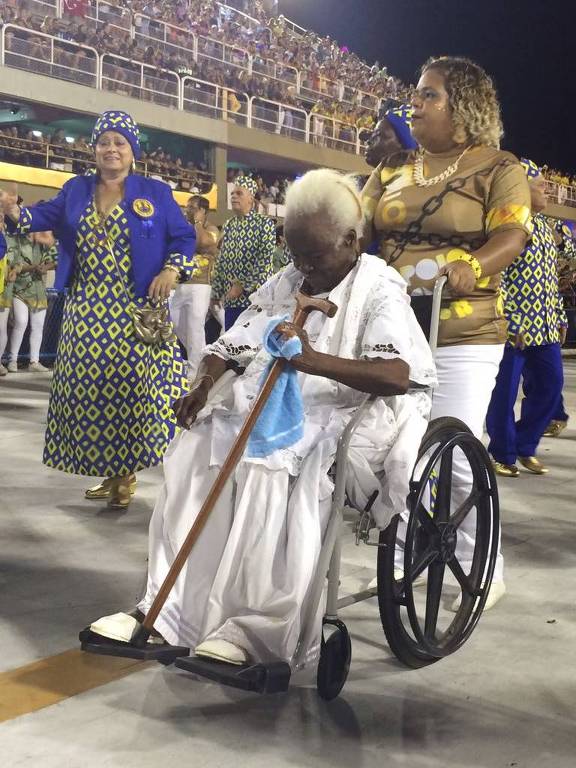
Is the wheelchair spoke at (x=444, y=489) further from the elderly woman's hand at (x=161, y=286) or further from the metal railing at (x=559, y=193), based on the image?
the metal railing at (x=559, y=193)

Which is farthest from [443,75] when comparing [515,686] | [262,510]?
[515,686]

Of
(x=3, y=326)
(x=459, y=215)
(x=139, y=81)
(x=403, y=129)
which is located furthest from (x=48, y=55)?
(x=459, y=215)

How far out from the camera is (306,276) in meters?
2.69

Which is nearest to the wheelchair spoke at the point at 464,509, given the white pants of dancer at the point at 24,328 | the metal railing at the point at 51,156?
the white pants of dancer at the point at 24,328

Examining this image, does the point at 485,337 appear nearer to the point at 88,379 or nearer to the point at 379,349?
the point at 379,349

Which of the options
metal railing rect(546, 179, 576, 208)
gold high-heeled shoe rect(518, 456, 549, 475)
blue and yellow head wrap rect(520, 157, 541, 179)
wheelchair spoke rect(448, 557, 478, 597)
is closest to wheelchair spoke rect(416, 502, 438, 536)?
wheelchair spoke rect(448, 557, 478, 597)

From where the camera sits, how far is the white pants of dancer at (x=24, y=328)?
10.6m

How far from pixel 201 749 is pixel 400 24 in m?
33.1

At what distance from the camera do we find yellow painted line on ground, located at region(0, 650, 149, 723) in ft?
8.01

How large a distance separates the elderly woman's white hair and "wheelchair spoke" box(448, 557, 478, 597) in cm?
96

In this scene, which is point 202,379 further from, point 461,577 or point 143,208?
point 143,208

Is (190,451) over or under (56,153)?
under

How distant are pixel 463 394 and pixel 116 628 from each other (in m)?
1.34

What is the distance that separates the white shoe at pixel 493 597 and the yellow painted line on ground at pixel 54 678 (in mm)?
1060
